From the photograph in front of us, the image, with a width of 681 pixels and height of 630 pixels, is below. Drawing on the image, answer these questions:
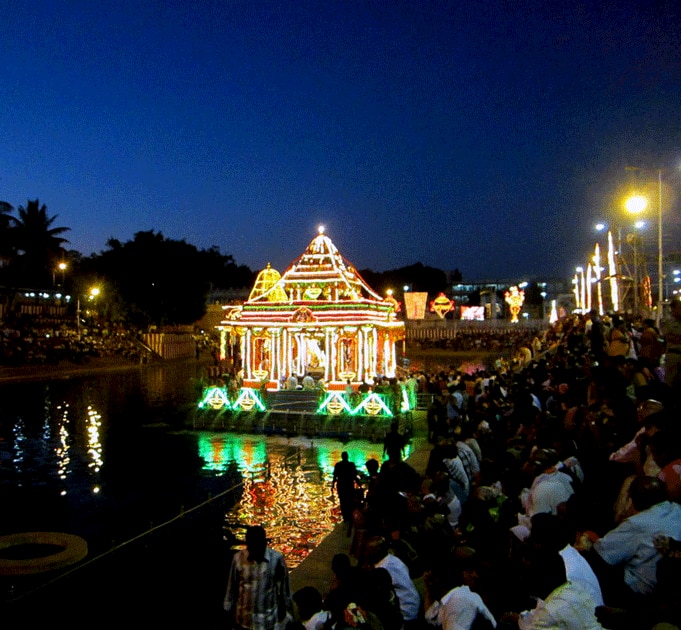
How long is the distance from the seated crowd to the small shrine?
53.3 ft

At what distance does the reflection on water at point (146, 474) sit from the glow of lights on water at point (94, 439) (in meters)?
0.03

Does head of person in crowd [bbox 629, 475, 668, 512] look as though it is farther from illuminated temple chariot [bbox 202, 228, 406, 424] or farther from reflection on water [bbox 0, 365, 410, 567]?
illuminated temple chariot [bbox 202, 228, 406, 424]

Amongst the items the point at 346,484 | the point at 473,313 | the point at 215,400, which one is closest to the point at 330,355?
the point at 215,400

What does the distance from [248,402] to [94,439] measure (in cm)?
490

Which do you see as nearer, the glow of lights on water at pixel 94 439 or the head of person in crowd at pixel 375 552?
the head of person in crowd at pixel 375 552

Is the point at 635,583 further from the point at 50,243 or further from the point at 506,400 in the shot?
the point at 50,243

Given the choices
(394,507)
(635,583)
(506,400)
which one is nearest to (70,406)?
(506,400)

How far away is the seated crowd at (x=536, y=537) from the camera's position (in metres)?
4.13

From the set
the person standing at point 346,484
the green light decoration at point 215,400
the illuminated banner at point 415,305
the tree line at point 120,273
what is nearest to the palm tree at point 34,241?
the tree line at point 120,273

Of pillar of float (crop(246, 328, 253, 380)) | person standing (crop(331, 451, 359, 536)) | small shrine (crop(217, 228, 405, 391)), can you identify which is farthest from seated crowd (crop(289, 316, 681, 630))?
pillar of float (crop(246, 328, 253, 380))

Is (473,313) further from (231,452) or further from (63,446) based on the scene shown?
(63,446)

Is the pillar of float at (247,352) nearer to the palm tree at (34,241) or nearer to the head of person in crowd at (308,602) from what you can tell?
the head of person in crowd at (308,602)

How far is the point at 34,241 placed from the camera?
197 feet

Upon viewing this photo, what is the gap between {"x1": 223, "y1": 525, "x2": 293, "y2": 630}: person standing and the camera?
18.3ft
